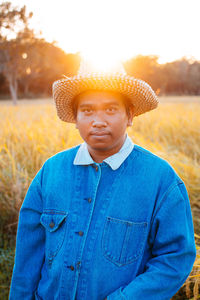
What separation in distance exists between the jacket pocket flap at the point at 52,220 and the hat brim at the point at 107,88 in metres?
0.57

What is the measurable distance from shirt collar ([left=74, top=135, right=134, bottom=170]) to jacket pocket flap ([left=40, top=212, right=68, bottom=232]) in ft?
0.86

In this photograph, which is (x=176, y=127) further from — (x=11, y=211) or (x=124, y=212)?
(x=124, y=212)

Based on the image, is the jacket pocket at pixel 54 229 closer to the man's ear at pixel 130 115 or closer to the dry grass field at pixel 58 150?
the man's ear at pixel 130 115

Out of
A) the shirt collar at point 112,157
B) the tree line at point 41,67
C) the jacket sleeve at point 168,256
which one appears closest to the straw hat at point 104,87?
the shirt collar at point 112,157

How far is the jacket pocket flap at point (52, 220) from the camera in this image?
1.21 metres

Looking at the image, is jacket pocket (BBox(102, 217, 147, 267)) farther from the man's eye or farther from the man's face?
the man's eye

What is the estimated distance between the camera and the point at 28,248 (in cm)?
133

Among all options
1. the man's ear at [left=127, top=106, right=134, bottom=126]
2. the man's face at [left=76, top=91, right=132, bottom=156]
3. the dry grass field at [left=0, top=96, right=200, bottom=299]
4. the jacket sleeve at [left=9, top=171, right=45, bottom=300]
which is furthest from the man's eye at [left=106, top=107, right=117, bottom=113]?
the dry grass field at [left=0, top=96, right=200, bottom=299]

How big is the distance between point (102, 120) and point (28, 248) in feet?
2.55

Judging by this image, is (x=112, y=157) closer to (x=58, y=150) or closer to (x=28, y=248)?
(x=28, y=248)

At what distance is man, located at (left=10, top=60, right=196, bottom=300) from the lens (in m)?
1.09

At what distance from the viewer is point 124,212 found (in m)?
1.14

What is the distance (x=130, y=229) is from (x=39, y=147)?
229 cm

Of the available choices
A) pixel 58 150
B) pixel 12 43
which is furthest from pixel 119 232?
pixel 12 43
